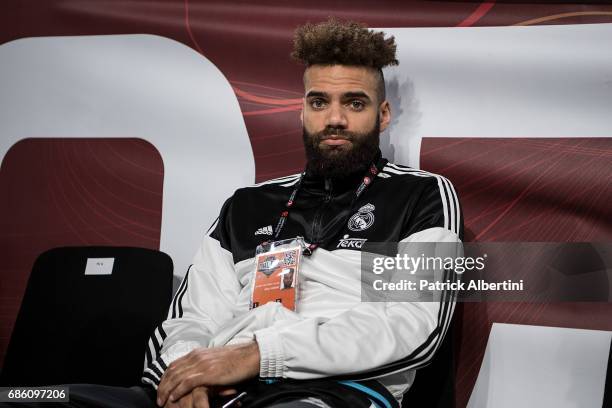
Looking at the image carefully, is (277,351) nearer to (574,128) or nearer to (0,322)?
(574,128)

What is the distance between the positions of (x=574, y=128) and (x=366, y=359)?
4.36 ft

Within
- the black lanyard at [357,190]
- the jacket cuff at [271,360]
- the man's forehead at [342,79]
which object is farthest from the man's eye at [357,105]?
the jacket cuff at [271,360]

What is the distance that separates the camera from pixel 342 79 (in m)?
2.24

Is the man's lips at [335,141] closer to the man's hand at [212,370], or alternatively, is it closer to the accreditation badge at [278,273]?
the accreditation badge at [278,273]

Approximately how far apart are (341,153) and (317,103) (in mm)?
206

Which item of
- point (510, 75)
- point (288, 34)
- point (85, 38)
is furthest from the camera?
point (85, 38)

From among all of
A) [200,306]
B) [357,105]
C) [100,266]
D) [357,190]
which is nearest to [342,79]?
[357,105]

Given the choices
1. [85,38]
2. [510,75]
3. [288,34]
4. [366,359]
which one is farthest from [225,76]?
[366,359]

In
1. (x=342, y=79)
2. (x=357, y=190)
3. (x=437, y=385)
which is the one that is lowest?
(x=437, y=385)

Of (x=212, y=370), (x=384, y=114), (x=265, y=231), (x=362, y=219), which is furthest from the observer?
(x=384, y=114)

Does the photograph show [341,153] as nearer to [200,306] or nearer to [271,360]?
[200,306]

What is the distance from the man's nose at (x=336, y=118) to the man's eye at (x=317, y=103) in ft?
0.17

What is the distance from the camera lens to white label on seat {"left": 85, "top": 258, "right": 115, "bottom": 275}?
2496 mm

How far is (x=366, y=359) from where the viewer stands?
66.3 inches
